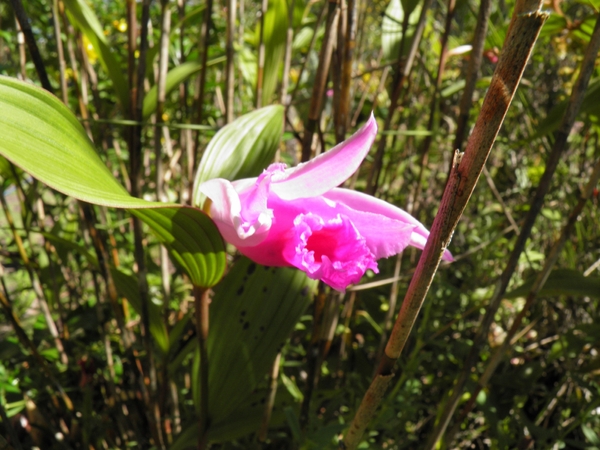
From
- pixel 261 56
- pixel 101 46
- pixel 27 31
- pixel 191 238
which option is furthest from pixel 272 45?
pixel 191 238

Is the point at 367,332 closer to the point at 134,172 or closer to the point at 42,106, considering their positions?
the point at 134,172

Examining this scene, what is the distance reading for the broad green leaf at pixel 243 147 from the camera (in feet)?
1.77

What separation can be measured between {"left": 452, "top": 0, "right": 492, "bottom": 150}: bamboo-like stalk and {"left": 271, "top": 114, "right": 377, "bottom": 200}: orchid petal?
0.77 feet

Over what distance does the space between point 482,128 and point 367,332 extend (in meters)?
0.89

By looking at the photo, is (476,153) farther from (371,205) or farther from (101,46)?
(101,46)

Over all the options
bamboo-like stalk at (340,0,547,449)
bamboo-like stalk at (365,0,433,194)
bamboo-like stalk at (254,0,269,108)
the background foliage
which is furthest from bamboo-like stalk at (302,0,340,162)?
bamboo-like stalk at (340,0,547,449)

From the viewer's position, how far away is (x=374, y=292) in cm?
109

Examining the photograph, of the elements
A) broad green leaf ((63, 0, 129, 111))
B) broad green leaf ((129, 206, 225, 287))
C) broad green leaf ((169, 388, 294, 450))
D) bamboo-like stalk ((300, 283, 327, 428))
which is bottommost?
broad green leaf ((169, 388, 294, 450))

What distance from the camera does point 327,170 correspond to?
0.36 m

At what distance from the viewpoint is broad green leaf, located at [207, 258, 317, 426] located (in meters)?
0.62

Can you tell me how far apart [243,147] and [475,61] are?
0.92 feet

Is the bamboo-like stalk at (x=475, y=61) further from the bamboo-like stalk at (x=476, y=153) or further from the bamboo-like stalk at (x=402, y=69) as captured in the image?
the bamboo-like stalk at (x=476, y=153)

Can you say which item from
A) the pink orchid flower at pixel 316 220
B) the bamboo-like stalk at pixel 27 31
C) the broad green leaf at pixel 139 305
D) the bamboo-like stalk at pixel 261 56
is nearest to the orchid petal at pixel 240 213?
the pink orchid flower at pixel 316 220

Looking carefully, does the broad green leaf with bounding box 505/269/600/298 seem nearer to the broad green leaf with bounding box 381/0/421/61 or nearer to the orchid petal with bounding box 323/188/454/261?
the orchid petal with bounding box 323/188/454/261
